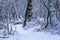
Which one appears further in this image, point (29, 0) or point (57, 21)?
point (29, 0)

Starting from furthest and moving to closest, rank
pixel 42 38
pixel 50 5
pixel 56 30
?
pixel 50 5, pixel 56 30, pixel 42 38

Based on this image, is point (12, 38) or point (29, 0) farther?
point (29, 0)

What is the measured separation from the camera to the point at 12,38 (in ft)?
34.5

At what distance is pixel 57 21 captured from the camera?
1409cm

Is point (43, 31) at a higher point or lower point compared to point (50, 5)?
lower

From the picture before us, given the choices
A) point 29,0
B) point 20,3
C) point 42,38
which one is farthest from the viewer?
point 20,3

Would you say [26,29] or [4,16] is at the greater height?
[4,16]

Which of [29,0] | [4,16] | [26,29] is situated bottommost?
[26,29]

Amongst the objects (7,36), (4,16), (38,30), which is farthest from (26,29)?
(7,36)

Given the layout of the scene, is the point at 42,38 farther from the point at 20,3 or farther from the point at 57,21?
the point at 20,3

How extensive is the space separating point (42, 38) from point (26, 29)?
2665mm

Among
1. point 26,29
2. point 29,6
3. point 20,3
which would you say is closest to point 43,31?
point 26,29

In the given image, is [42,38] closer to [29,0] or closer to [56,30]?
[56,30]

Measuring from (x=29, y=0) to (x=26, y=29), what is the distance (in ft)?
8.66
